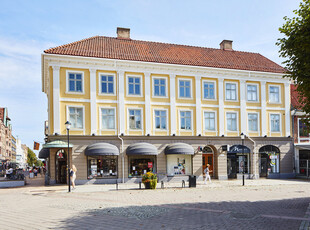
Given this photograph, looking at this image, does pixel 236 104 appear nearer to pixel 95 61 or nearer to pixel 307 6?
pixel 95 61

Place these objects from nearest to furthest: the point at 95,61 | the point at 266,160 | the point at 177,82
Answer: the point at 95,61
the point at 177,82
the point at 266,160

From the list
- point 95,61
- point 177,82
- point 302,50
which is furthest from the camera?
point 177,82

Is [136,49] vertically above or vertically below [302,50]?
above

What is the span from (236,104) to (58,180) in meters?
17.7

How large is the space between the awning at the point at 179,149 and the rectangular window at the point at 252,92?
829cm

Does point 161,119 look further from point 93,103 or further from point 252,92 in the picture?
point 252,92

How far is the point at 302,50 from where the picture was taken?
11445mm

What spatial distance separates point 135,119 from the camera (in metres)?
26.8

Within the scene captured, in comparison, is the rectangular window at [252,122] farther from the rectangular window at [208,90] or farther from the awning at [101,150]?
the awning at [101,150]

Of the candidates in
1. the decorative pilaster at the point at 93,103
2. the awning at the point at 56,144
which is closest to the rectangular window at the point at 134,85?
the decorative pilaster at the point at 93,103

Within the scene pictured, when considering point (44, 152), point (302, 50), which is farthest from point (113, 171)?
point (302, 50)

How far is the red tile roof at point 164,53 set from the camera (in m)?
26.3

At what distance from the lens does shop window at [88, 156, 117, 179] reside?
25234 mm

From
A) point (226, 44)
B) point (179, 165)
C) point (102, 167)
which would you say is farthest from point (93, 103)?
point (226, 44)
